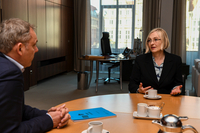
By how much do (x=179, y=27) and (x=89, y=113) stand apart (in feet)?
22.2

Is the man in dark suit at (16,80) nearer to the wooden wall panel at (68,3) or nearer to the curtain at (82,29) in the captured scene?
the wooden wall panel at (68,3)

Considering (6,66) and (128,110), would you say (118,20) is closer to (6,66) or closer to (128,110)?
(128,110)

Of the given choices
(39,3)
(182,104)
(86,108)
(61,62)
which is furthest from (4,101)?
→ (61,62)

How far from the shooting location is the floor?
4275mm

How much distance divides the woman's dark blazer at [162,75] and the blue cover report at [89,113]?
856 millimetres

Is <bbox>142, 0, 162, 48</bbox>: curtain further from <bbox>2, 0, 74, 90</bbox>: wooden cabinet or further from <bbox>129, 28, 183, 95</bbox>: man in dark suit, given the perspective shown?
<bbox>129, 28, 183, 95</bbox>: man in dark suit

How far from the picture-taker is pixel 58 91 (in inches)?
203

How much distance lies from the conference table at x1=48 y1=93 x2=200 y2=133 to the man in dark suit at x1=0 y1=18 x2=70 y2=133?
8cm

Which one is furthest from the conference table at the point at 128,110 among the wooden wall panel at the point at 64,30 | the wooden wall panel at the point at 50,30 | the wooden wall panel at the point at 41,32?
the wooden wall panel at the point at 64,30

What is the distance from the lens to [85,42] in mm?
8062

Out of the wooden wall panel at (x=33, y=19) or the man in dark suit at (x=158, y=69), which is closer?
the man in dark suit at (x=158, y=69)

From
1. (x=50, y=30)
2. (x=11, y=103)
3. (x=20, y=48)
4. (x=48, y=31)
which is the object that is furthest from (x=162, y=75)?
(x=50, y=30)

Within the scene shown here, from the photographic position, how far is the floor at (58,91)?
14.0 feet

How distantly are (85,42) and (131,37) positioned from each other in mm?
1603
